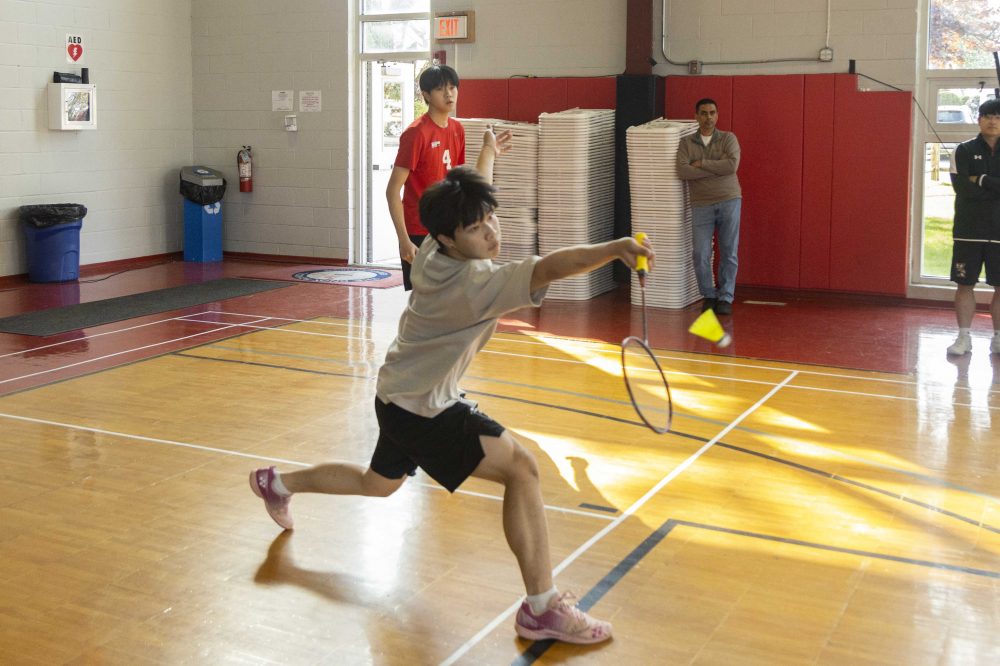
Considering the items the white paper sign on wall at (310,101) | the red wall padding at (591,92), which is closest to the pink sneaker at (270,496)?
the red wall padding at (591,92)

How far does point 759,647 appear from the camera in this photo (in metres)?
3.94

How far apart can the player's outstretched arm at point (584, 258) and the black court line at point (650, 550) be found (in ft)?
4.37

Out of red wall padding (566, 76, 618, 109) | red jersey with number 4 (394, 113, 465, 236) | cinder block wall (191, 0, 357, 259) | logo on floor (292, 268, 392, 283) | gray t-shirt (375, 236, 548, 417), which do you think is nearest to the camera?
gray t-shirt (375, 236, 548, 417)

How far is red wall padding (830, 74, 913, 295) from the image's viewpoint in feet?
38.4

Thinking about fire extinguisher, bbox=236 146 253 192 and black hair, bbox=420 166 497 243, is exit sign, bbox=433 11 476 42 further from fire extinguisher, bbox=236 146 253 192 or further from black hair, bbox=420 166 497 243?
black hair, bbox=420 166 497 243

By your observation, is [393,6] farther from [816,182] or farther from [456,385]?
[456,385]

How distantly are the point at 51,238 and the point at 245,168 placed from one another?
3032 millimetres

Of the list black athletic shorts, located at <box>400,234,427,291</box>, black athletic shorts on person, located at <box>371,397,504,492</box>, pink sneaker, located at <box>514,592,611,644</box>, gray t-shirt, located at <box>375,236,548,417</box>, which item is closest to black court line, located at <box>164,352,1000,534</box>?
black athletic shorts, located at <box>400,234,427,291</box>

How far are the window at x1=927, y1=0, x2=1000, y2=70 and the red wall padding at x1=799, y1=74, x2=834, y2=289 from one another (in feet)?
3.63

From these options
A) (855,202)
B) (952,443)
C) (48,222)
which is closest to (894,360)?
(952,443)

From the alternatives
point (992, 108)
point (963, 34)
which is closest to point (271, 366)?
point (992, 108)

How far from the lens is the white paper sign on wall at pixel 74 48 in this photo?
540 inches

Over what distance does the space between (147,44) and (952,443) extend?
12.1m

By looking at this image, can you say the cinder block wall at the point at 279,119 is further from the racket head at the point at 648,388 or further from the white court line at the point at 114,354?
the racket head at the point at 648,388
